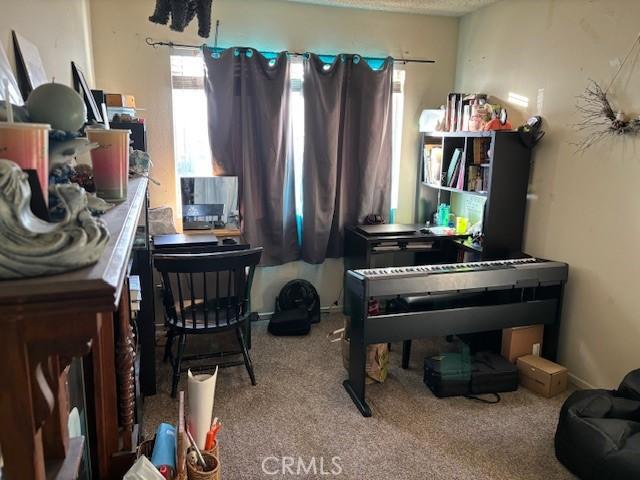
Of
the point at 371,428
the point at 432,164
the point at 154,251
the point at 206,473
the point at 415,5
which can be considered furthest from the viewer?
the point at 432,164

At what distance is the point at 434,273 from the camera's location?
261cm

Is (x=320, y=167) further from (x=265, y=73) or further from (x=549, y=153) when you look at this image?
(x=549, y=153)

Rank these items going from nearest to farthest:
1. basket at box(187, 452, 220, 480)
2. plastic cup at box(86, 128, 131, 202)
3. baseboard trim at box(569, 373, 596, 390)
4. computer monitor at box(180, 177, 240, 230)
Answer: plastic cup at box(86, 128, 131, 202)
basket at box(187, 452, 220, 480)
baseboard trim at box(569, 373, 596, 390)
computer monitor at box(180, 177, 240, 230)

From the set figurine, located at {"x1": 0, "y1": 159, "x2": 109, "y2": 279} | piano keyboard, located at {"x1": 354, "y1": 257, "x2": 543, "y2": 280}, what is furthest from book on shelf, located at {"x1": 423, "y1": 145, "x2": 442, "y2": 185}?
figurine, located at {"x1": 0, "y1": 159, "x2": 109, "y2": 279}

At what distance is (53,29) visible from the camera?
1769 mm

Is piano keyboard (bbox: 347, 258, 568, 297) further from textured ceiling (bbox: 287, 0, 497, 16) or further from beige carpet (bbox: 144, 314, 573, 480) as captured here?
textured ceiling (bbox: 287, 0, 497, 16)

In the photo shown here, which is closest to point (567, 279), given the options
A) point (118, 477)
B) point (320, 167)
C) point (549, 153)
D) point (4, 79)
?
point (549, 153)

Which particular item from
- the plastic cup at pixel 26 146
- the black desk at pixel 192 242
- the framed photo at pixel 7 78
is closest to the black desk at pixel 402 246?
the black desk at pixel 192 242

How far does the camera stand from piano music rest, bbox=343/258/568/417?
8.25 feet

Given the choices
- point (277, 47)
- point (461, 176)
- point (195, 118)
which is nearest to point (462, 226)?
point (461, 176)

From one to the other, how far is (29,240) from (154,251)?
2421mm

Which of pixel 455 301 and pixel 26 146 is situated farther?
pixel 455 301
